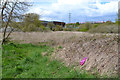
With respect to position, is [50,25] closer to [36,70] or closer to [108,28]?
[108,28]

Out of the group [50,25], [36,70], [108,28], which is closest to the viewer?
[36,70]

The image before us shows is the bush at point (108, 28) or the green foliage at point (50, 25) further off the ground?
the green foliage at point (50, 25)

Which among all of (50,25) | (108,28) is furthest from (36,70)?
(50,25)

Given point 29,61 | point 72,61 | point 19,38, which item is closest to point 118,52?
point 72,61

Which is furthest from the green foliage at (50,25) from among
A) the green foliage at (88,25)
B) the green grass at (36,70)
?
the green grass at (36,70)

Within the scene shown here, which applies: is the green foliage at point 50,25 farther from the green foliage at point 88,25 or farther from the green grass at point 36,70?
the green grass at point 36,70

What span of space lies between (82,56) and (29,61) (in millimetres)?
2314

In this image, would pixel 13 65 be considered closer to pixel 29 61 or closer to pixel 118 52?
pixel 29 61

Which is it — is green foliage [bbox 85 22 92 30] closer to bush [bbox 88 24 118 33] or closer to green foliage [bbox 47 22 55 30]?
bush [bbox 88 24 118 33]

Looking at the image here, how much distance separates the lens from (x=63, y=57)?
6.07 m

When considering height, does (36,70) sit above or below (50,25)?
below

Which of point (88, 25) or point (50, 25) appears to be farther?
point (50, 25)

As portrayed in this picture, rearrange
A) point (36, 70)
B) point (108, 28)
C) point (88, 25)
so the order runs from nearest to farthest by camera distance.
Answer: point (36, 70), point (108, 28), point (88, 25)

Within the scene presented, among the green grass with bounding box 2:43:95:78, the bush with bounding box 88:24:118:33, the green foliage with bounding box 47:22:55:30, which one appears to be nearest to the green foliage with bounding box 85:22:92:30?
the bush with bounding box 88:24:118:33
